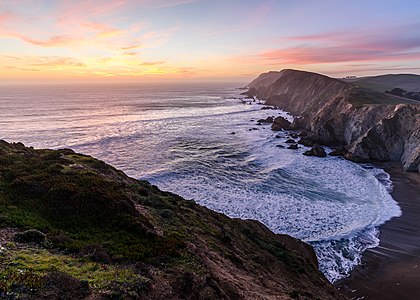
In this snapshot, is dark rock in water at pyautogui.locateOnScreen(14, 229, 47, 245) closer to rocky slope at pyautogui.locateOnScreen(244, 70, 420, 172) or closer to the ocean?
the ocean

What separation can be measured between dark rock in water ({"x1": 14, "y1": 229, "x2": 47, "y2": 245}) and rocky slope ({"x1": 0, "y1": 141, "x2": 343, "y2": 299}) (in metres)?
0.03

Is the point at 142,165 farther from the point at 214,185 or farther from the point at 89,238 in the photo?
the point at 89,238

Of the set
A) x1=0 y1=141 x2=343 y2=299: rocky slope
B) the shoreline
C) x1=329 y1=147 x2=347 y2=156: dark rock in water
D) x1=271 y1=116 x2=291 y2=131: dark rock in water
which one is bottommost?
the shoreline

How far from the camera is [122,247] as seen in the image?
1162 centimetres

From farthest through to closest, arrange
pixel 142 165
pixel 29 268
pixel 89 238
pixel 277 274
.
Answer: pixel 142 165 → pixel 277 274 → pixel 89 238 → pixel 29 268

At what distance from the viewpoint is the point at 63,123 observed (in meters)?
73.7

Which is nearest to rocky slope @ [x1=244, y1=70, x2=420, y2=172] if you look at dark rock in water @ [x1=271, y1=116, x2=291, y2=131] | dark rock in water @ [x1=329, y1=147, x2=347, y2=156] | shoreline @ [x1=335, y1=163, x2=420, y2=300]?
dark rock in water @ [x1=329, y1=147, x2=347, y2=156]

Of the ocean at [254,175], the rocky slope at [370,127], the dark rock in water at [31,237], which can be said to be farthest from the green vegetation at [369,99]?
the dark rock in water at [31,237]

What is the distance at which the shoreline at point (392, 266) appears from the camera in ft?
59.2

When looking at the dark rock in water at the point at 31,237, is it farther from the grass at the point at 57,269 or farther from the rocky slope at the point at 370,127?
the rocky slope at the point at 370,127

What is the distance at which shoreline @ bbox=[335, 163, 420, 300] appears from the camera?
59.2 feet

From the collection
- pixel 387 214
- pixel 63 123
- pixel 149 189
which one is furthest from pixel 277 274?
pixel 63 123

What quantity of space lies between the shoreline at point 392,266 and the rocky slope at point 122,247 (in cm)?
312

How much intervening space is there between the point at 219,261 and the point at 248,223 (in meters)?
7.74
